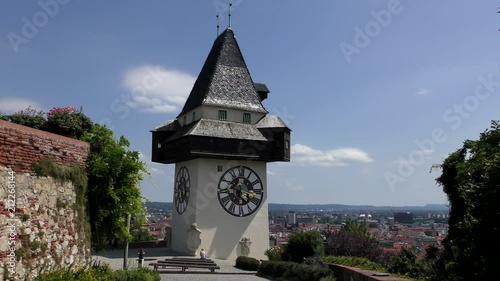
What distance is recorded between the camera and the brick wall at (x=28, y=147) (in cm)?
822

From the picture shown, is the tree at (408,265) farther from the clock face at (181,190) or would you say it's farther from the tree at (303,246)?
the clock face at (181,190)

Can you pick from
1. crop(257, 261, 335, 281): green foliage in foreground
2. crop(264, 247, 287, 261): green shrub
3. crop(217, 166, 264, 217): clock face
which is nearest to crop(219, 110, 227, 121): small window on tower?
crop(217, 166, 264, 217): clock face

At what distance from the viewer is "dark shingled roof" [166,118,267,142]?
79.4ft

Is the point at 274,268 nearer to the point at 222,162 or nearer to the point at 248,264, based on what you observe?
the point at 248,264

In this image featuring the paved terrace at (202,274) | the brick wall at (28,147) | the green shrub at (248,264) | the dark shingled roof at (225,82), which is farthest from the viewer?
the dark shingled roof at (225,82)

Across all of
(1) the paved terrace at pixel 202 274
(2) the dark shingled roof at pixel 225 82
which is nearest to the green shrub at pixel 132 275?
(1) the paved terrace at pixel 202 274

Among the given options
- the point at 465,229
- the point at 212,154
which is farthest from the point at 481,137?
the point at 212,154

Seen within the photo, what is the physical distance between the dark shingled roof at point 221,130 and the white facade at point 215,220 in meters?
1.42

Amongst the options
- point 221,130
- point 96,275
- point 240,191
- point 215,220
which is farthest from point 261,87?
point 96,275

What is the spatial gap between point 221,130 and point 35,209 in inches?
643

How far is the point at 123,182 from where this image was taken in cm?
1181

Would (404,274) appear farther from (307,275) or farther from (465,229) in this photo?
(465,229)

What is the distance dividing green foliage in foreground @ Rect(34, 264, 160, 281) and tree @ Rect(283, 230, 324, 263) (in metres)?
8.82

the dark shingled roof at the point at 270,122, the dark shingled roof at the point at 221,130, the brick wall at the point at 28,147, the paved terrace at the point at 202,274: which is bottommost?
the paved terrace at the point at 202,274
